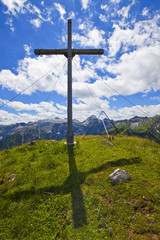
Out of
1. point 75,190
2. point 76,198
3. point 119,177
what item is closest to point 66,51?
point 119,177

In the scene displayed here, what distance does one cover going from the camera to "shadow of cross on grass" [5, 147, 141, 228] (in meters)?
4.51

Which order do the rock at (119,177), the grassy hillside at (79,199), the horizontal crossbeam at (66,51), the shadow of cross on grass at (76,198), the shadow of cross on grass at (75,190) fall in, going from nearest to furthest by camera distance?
the grassy hillside at (79,199), the shadow of cross on grass at (76,198), the shadow of cross on grass at (75,190), the rock at (119,177), the horizontal crossbeam at (66,51)

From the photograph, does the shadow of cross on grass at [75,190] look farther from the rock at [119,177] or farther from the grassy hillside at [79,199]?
the rock at [119,177]

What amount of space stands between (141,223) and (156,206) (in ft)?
3.53

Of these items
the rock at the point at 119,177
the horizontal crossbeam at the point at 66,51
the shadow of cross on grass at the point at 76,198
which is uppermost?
the horizontal crossbeam at the point at 66,51

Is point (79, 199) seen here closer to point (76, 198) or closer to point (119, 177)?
point (76, 198)

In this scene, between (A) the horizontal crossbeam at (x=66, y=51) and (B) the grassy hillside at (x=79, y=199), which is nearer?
(B) the grassy hillside at (x=79, y=199)

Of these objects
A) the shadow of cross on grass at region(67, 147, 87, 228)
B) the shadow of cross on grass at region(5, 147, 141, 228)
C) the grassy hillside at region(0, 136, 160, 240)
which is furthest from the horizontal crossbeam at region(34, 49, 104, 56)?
the shadow of cross on grass at region(67, 147, 87, 228)

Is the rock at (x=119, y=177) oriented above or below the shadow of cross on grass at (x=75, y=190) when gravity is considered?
above

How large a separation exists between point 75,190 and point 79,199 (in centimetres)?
66

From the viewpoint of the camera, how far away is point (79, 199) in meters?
5.25

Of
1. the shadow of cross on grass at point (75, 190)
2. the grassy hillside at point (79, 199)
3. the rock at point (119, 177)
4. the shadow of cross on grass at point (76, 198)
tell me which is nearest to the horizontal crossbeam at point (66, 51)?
the grassy hillside at point (79, 199)

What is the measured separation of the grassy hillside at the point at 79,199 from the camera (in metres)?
3.91

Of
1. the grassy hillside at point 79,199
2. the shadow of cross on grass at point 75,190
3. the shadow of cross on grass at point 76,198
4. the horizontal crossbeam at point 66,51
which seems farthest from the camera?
the horizontal crossbeam at point 66,51
